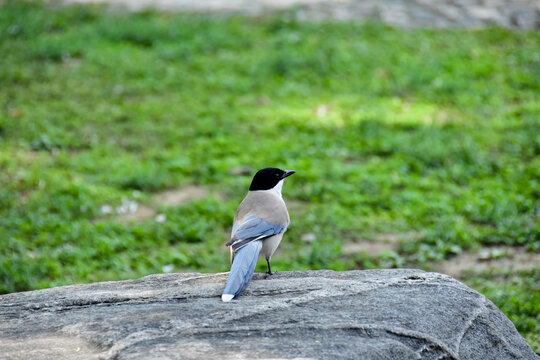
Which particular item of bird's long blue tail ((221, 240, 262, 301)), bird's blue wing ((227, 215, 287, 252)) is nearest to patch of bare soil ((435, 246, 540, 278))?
bird's blue wing ((227, 215, 287, 252))

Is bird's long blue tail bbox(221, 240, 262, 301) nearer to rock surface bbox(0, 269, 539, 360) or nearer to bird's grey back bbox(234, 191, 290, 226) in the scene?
rock surface bbox(0, 269, 539, 360)

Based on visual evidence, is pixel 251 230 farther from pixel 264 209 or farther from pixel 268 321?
pixel 268 321

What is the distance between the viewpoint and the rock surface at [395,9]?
10984 mm

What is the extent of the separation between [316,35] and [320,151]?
11.9 feet

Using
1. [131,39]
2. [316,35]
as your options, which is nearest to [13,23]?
[131,39]

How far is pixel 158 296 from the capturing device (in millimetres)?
3119

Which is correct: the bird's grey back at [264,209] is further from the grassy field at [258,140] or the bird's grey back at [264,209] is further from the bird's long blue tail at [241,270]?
the grassy field at [258,140]

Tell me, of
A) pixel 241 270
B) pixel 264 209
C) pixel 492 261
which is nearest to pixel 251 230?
pixel 264 209

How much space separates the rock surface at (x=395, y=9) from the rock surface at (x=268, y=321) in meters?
8.50

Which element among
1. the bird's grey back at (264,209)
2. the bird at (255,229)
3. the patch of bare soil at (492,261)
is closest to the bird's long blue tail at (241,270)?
the bird at (255,229)

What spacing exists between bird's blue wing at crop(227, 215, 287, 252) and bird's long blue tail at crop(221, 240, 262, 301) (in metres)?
0.03

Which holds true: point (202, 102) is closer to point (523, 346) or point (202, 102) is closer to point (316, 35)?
point (316, 35)

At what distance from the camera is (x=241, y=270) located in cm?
320

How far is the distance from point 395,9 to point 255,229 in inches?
355
